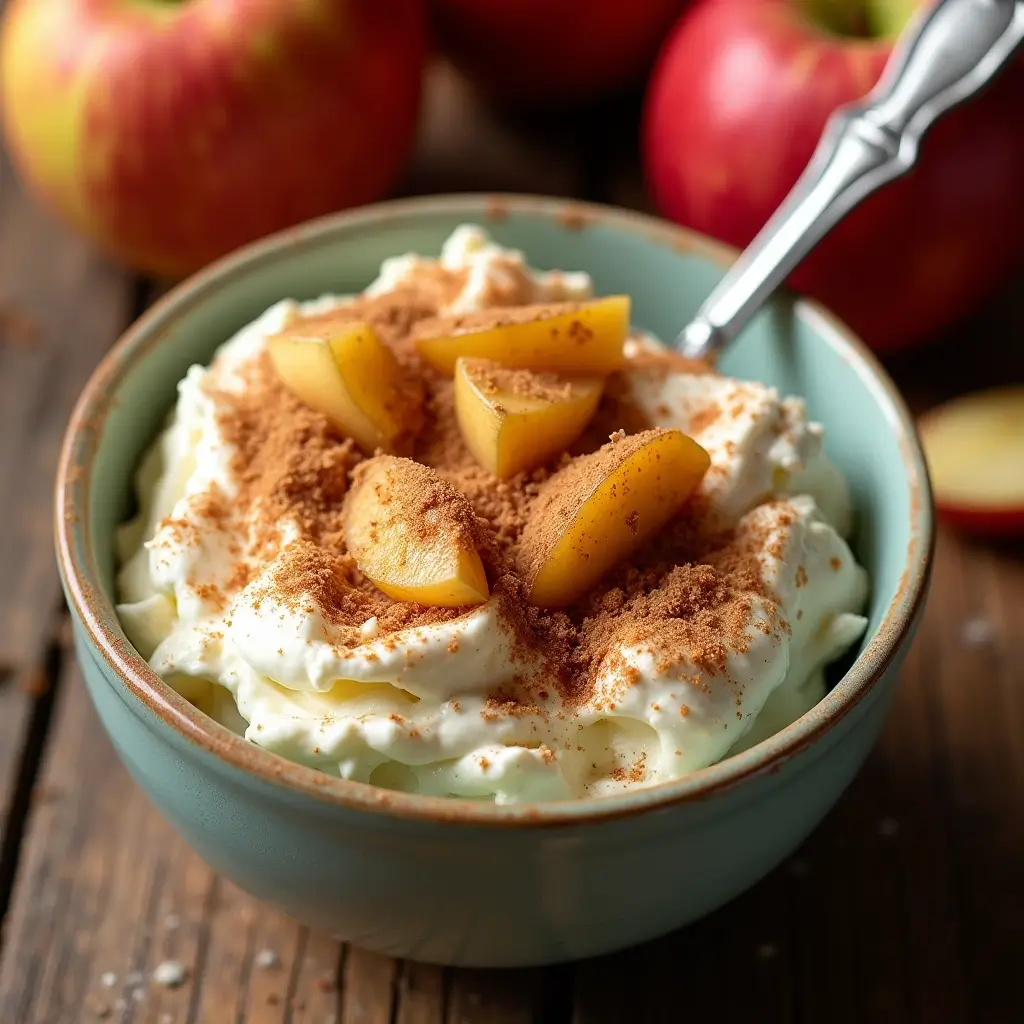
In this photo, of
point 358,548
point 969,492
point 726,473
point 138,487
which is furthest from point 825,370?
point 138,487

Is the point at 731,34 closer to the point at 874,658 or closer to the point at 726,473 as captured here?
the point at 726,473

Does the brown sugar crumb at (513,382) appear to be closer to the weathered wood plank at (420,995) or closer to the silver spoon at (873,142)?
the silver spoon at (873,142)

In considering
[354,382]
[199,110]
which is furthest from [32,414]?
[354,382]

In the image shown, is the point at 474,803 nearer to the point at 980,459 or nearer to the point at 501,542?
the point at 501,542

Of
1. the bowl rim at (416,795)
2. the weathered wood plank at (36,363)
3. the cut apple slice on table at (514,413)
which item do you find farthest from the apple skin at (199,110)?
the cut apple slice on table at (514,413)

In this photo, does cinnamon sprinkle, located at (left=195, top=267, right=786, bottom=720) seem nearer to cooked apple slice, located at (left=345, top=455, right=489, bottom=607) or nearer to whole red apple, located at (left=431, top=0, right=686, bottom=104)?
cooked apple slice, located at (left=345, top=455, right=489, bottom=607)

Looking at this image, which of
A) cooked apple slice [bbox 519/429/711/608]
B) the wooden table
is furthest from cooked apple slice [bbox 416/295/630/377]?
the wooden table
